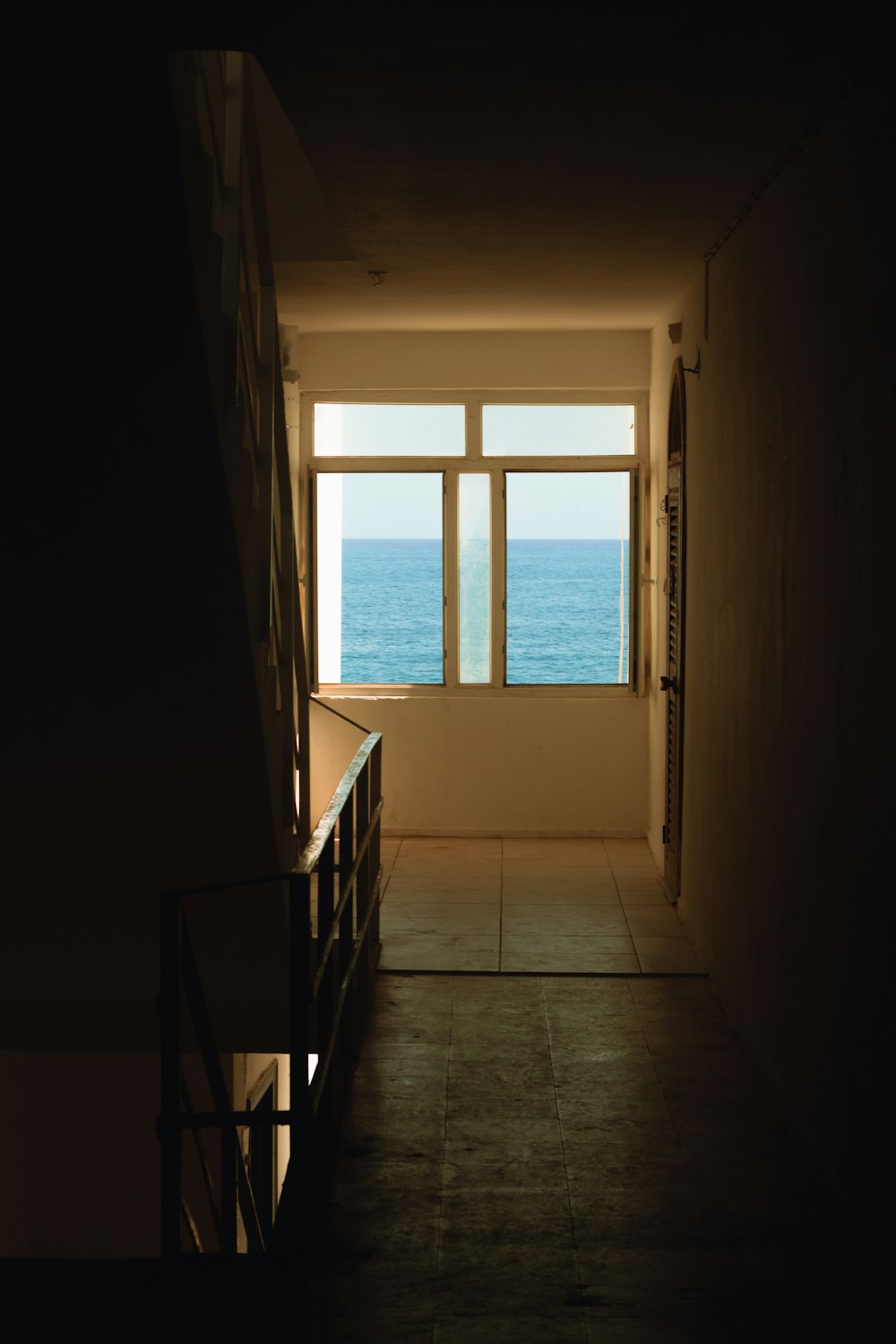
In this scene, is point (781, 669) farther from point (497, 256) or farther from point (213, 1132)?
point (213, 1132)

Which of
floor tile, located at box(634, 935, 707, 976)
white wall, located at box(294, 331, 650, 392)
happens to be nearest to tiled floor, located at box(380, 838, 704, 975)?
floor tile, located at box(634, 935, 707, 976)

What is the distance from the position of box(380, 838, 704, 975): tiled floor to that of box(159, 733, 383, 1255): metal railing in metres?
0.66

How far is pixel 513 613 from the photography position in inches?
321

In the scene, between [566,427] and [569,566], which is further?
[569,566]

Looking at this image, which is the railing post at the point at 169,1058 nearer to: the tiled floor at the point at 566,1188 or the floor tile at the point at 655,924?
the tiled floor at the point at 566,1188

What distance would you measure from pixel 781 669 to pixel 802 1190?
1.45 metres

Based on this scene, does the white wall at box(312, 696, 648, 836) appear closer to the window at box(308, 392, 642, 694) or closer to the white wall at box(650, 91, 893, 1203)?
the window at box(308, 392, 642, 694)

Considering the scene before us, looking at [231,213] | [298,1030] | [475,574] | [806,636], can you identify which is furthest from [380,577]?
[298,1030]

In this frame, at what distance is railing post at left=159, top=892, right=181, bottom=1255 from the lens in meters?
3.07

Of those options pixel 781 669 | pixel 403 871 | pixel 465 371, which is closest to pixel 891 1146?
pixel 781 669

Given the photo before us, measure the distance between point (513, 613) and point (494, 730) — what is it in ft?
2.31

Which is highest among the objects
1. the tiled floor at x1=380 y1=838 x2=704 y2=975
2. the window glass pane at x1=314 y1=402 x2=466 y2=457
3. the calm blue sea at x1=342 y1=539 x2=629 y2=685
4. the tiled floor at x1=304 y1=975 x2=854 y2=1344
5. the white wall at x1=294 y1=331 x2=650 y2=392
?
the white wall at x1=294 y1=331 x2=650 y2=392

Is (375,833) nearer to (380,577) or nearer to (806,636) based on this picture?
(806,636)

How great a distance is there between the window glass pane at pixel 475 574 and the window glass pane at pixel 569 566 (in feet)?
0.42
